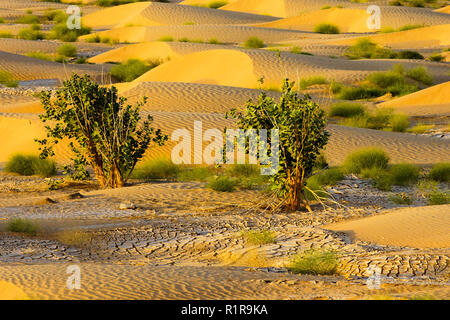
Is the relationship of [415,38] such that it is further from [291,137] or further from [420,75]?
[291,137]

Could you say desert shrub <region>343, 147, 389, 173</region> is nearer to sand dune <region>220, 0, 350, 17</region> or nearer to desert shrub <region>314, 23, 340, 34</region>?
desert shrub <region>314, 23, 340, 34</region>

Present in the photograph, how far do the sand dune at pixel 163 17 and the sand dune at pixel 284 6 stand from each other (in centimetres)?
455

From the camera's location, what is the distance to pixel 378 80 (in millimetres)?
27859

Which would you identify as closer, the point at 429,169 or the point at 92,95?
→ the point at 92,95

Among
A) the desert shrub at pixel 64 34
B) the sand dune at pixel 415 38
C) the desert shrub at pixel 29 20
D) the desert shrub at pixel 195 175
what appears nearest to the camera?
the desert shrub at pixel 195 175

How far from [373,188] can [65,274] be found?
823cm

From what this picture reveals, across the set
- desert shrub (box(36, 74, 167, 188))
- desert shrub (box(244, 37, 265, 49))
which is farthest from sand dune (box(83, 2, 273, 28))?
desert shrub (box(36, 74, 167, 188))

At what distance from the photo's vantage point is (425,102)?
24.1 metres

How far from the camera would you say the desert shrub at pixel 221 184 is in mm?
12773

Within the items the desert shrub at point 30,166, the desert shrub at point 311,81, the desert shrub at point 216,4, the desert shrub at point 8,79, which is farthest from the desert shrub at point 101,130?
the desert shrub at point 216,4

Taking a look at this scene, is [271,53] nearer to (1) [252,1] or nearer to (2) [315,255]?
(2) [315,255]

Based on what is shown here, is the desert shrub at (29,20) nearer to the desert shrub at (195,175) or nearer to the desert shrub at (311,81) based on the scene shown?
the desert shrub at (311,81)

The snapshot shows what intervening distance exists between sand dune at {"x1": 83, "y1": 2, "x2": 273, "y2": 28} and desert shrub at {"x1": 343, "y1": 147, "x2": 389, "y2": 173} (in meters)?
37.6

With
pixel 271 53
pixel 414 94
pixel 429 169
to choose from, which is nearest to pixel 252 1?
pixel 271 53
